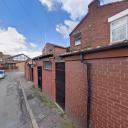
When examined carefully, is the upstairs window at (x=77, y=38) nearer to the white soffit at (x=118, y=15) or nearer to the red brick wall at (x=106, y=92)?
the white soffit at (x=118, y=15)

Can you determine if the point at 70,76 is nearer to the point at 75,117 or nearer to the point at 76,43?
the point at 75,117

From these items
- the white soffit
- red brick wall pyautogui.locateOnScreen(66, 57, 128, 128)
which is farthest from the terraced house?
the white soffit

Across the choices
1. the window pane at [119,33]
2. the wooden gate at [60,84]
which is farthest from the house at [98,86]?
the window pane at [119,33]

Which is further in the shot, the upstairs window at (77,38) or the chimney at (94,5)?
the upstairs window at (77,38)

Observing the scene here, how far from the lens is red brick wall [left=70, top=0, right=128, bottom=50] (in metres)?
13.0

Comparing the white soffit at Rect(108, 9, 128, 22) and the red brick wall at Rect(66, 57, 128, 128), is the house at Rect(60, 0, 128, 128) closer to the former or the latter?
the red brick wall at Rect(66, 57, 128, 128)

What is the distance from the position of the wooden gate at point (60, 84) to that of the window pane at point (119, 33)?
507 centimetres

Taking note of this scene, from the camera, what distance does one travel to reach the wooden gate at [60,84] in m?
7.74

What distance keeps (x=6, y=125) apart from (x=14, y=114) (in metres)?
1.52

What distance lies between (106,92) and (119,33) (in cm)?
812

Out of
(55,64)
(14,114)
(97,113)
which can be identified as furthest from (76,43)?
(97,113)

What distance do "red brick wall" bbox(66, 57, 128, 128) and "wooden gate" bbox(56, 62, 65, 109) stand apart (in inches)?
80.0

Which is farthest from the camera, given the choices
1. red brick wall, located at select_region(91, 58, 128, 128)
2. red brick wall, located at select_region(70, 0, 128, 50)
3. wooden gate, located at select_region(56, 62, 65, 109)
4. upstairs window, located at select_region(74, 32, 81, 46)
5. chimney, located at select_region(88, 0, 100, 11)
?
upstairs window, located at select_region(74, 32, 81, 46)

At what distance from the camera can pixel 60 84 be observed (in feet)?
27.1
